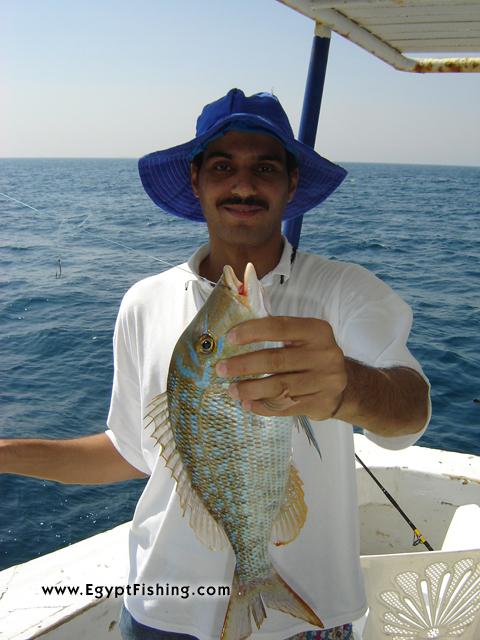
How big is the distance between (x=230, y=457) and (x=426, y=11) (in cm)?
206

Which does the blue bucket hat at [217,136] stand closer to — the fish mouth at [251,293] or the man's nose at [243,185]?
the man's nose at [243,185]

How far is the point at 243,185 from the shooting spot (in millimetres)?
2162

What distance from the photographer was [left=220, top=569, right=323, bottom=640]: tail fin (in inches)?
72.7

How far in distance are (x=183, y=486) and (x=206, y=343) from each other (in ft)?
1.70

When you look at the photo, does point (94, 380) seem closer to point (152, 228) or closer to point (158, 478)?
point (158, 478)

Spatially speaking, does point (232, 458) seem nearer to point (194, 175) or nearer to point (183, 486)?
point (183, 486)

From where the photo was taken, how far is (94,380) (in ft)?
30.2

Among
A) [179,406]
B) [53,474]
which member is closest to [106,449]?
[53,474]

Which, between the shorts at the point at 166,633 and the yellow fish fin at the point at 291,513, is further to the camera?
the shorts at the point at 166,633

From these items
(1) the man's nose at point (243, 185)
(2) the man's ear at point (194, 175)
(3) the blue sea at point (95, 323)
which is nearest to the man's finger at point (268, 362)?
(1) the man's nose at point (243, 185)

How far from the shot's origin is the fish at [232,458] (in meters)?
1.56

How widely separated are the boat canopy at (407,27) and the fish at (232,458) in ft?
5.46

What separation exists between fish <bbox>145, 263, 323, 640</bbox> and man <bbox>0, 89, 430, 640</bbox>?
241 millimetres

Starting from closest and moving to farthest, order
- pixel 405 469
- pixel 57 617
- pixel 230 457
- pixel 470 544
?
pixel 230 457 < pixel 57 617 < pixel 470 544 < pixel 405 469
